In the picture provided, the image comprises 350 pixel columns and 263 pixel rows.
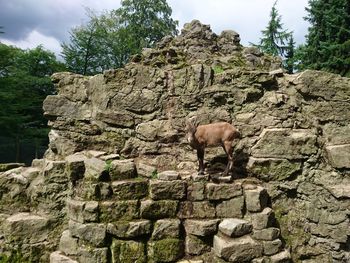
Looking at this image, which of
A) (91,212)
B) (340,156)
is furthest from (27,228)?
(340,156)

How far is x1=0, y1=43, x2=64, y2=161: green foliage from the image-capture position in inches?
850

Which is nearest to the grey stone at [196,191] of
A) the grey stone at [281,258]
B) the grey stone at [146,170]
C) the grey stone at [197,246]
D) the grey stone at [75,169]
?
the grey stone at [197,246]

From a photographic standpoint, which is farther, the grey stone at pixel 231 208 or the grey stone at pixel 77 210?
the grey stone at pixel 231 208

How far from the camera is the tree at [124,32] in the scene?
93.0 ft

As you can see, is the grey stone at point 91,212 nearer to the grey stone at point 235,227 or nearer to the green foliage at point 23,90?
the grey stone at point 235,227

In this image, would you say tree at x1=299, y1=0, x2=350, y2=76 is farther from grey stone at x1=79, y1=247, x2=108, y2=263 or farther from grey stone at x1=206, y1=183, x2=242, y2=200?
grey stone at x1=79, y1=247, x2=108, y2=263

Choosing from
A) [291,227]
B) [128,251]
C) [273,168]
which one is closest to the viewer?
[128,251]

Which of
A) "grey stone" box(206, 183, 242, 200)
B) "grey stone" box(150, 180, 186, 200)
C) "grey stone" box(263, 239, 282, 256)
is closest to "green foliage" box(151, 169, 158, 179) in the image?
"grey stone" box(150, 180, 186, 200)

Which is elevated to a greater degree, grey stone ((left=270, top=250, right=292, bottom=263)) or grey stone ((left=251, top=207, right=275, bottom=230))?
grey stone ((left=251, top=207, right=275, bottom=230))

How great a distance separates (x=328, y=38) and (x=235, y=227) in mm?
19840

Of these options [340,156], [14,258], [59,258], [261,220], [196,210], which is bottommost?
[14,258]

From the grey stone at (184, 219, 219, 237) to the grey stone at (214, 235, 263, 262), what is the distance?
254mm

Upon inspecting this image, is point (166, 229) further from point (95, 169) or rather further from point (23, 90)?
point (23, 90)

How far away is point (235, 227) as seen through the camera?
19.6ft
